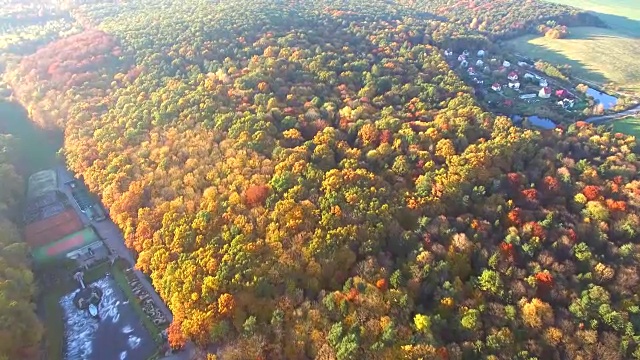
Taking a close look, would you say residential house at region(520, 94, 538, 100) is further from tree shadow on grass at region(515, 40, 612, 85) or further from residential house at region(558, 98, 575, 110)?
tree shadow on grass at region(515, 40, 612, 85)

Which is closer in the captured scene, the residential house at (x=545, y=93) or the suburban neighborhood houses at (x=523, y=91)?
the suburban neighborhood houses at (x=523, y=91)

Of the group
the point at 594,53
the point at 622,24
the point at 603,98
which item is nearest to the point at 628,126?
the point at 603,98

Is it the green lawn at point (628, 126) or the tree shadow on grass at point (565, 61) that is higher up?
the tree shadow on grass at point (565, 61)

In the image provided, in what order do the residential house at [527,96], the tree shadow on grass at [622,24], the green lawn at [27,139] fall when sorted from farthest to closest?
the tree shadow on grass at [622,24], the residential house at [527,96], the green lawn at [27,139]

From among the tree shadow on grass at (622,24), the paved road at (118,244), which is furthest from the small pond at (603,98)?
the paved road at (118,244)

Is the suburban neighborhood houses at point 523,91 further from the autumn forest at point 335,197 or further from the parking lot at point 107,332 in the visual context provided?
the parking lot at point 107,332

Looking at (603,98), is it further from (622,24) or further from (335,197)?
(335,197)

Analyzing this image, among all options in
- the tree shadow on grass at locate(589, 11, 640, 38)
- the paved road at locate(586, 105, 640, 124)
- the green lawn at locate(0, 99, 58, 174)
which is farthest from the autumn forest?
→ the tree shadow on grass at locate(589, 11, 640, 38)
